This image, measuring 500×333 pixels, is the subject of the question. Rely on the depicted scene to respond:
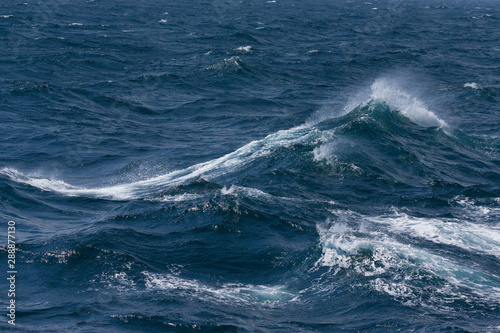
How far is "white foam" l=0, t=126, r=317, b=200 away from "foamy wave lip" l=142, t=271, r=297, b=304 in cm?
997

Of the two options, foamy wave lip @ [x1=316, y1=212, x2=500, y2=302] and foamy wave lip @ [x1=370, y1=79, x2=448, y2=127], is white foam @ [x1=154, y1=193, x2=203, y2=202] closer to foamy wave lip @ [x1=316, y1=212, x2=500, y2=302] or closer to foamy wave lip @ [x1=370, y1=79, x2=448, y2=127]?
foamy wave lip @ [x1=316, y1=212, x2=500, y2=302]

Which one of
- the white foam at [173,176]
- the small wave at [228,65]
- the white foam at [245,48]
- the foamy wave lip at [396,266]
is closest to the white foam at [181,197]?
the white foam at [173,176]

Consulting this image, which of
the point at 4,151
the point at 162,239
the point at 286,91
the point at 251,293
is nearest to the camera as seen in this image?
the point at 251,293

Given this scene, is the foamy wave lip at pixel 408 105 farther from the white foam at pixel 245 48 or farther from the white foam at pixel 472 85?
the white foam at pixel 245 48

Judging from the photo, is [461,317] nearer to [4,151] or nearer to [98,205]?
[98,205]

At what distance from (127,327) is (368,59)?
60.9 m

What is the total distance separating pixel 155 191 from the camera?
33.0m

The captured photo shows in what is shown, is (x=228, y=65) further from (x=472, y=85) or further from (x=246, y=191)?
(x=246, y=191)

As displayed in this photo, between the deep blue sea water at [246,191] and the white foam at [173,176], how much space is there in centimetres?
18

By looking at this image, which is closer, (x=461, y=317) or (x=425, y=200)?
(x=461, y=317)

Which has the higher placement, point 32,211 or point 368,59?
point 368,59

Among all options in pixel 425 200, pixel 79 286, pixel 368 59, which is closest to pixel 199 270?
pixel 79 286

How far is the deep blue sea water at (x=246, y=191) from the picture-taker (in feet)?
70.5

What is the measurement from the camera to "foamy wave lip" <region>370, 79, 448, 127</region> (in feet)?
150
